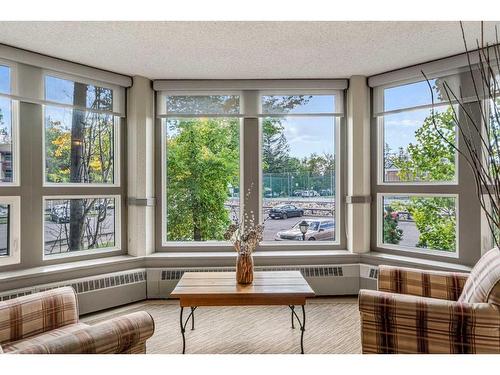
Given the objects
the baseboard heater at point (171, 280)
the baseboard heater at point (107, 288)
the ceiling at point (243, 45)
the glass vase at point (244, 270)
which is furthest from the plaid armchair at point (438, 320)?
the baseboard heater at point (107, 288)

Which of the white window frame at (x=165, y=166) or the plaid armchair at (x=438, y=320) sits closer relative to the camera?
the plaid armchair at (x=438, y=320)

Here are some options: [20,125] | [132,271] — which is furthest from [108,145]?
[132,271]

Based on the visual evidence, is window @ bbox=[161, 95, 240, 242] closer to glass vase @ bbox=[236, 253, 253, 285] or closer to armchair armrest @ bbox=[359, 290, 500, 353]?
glass vase @ bbox=[236, 253, 253, 285]

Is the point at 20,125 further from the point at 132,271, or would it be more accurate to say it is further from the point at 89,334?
the point at 89,334

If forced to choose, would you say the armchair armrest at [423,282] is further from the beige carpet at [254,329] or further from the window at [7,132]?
the window at [7,132]

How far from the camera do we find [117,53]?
309 centimetres

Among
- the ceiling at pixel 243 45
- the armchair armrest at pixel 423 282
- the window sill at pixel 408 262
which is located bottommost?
the window sill at pixel 408 262

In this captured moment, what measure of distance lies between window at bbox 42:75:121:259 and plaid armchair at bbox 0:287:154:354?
4.80ft

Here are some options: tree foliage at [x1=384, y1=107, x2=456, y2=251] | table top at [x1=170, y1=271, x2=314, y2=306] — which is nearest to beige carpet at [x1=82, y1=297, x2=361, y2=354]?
table top at [x1=170, y1=271, x2=314, y2=306]

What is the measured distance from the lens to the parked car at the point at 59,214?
336 centimetres

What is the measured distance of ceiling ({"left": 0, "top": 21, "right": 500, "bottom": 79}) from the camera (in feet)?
Result: 8.50

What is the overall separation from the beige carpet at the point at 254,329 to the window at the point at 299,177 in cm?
88
